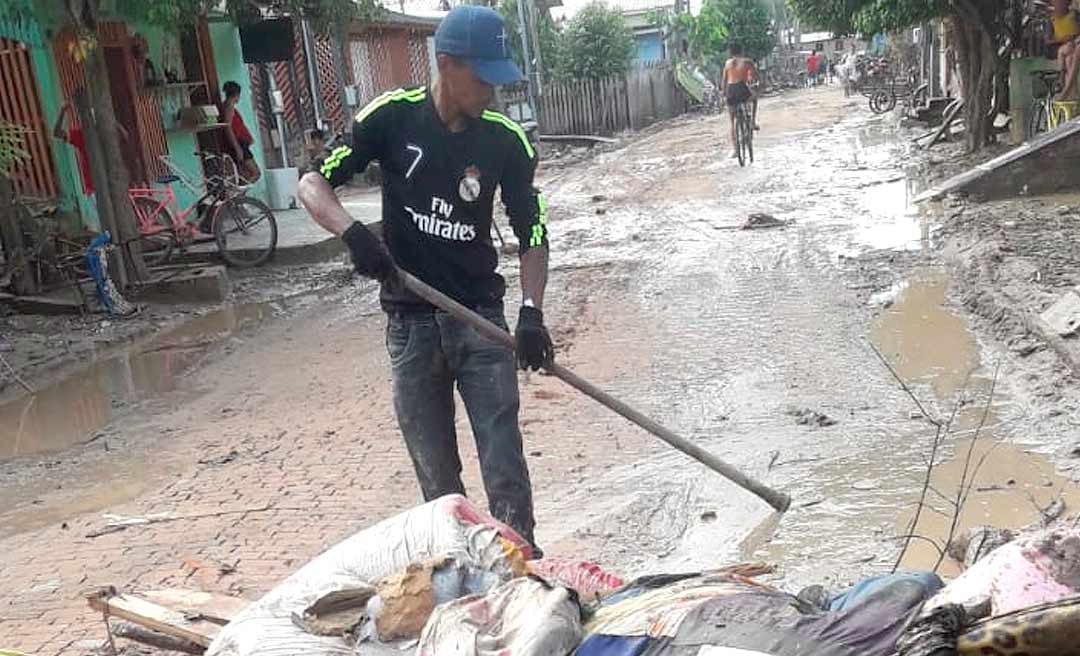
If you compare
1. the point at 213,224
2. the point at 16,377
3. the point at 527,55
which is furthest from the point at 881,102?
the point at 16,377

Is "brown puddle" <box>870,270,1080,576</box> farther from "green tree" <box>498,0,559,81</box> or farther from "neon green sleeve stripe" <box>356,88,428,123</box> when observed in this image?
"green tree" <box>498,0,559,81</box>

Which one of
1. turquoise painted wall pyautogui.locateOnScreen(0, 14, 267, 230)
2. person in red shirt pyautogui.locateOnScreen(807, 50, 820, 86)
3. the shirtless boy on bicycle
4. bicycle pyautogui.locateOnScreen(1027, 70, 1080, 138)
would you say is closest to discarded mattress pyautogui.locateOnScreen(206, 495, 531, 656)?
turquoise painted wall pyautogui.locateOnScreen(0, 14, 267, 230)

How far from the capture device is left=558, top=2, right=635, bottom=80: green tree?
29312mm

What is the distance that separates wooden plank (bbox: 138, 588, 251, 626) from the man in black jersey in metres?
0.73

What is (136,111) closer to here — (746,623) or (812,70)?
(746,623)

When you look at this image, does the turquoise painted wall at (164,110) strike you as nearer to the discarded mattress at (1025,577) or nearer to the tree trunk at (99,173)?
the tree trunk at (99,173)

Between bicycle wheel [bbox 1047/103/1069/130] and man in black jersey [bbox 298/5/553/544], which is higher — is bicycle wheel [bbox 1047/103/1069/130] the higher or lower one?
the lower one

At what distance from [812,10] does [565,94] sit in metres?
11.1

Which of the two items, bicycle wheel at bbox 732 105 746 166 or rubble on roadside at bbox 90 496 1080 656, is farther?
bicycle wheel at bbox 732 105 746 166

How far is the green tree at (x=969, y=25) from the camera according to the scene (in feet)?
43.7

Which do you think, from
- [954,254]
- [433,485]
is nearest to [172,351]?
[433,485]

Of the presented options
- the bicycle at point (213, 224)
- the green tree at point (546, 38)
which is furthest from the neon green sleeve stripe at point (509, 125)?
the green tree at point (546, 38)

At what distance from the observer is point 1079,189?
10.4 metres

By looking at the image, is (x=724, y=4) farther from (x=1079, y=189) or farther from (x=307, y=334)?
(x=307, y=334)
